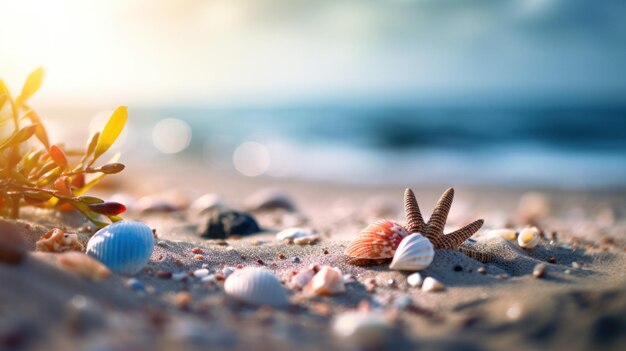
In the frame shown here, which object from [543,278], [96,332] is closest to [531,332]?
[543,278]

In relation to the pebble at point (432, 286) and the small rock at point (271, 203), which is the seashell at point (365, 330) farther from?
the small rock at point (271, 203)

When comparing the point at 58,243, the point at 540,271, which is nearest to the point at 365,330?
the point at 540,271

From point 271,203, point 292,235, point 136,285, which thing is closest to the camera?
point 136,285

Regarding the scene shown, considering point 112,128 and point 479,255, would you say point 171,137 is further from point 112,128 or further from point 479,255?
point 479,255

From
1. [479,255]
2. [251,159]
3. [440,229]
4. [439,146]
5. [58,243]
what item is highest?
[439,146]

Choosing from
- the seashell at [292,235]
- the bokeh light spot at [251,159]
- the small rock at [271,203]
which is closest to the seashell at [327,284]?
the seashell at [292,235]

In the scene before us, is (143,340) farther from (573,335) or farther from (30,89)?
(30,89)

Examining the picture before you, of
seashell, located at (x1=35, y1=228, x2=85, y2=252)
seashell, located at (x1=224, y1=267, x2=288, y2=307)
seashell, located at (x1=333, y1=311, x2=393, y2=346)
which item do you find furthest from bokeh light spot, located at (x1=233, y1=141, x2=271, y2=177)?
seashell, located at (x1=333, y1=311, x2=393, y2=346)
